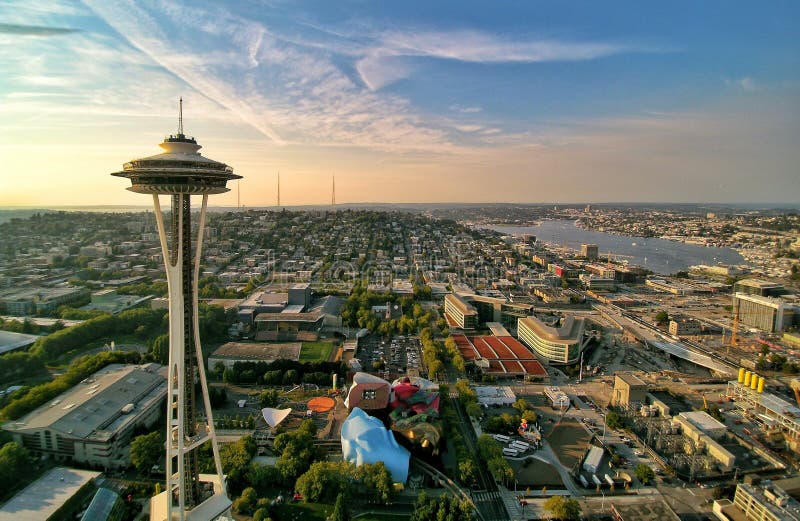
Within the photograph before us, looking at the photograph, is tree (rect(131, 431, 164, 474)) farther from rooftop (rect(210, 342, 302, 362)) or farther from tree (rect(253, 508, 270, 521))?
rooftop (rect(210, 342, 302, 362))

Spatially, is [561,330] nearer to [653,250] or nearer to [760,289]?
[760,289]

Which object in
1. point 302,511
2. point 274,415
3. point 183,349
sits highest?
point 183,349

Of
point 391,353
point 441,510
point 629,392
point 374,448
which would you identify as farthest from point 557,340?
point 441,510

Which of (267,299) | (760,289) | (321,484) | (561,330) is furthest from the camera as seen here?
(760,289)

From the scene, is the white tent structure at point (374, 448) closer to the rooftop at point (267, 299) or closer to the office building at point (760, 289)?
the rooftop at point (267, 299)

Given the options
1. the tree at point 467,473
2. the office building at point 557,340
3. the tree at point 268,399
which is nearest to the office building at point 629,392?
the office building at point 557,340
